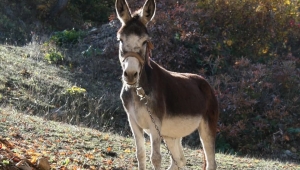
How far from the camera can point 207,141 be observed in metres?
7.54

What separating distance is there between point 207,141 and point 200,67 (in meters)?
7.83

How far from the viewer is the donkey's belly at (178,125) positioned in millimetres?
6699

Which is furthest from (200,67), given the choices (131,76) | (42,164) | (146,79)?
(131,76)

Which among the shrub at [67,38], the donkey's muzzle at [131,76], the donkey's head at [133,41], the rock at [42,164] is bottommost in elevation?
the rock at [42,164]

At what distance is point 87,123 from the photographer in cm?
1137

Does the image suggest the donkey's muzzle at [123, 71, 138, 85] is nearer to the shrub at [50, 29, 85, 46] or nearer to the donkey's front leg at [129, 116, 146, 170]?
the donkey's front leg at [129, 116, 146, 170]

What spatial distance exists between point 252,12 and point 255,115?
3847mm

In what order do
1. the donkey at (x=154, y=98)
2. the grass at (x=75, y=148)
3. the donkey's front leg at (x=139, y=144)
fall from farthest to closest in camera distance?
the grass at (x=75, y=148) → the donkey's front leg at (x=139, y=144) → the donkey at (x=154, y=98)

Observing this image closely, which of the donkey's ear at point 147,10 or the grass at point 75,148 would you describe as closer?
the donkey's ear at point 147,10

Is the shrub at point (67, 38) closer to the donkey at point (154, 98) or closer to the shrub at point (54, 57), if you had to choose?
the shrub at point (54, 57)

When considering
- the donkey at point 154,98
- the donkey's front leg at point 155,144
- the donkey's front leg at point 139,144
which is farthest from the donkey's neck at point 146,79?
the donkey's front leg at point 139,144

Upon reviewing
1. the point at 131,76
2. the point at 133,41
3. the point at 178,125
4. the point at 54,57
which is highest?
the point at 54,57

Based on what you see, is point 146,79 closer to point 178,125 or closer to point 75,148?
point 178,125

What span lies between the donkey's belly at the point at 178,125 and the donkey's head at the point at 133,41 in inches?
34.6
